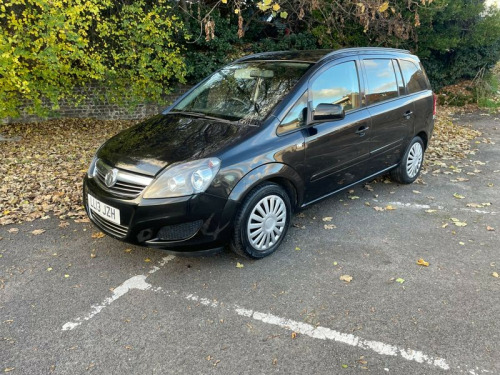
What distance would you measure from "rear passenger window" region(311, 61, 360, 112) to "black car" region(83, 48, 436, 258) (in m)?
0.01

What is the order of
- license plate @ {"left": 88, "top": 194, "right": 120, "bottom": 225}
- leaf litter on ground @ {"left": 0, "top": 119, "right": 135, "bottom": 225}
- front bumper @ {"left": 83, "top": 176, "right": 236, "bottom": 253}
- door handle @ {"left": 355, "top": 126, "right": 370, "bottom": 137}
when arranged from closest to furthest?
front bumper @ {"left": 83, "top": 176, "right": 236, "bottom": 253}
license plate @ {"left": 88, "top": 194, "right": 120, "bottom": 225}
door handle @ {"left": 355, "top": 126, "right": 370, "bottom": 137}
leaf litter on ground @ {"left": 0, "top": 119, "right": 135, "bottom": 225}

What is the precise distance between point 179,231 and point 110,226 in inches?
25.6

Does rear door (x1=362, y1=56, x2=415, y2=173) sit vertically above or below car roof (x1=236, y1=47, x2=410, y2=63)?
below

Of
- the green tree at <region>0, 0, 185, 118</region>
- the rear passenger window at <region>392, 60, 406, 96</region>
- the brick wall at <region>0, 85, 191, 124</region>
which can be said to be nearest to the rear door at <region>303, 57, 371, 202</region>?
the rear passenger window at <region>392, 60, 406, 96</region>

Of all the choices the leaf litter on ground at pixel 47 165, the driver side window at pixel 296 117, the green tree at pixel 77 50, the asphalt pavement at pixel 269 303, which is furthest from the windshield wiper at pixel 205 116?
the green tree at pixel 77 50

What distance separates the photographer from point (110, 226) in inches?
134

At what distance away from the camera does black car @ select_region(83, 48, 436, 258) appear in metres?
3.19

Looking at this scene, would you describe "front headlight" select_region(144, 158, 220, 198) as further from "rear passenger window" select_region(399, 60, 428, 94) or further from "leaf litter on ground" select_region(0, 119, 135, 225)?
"rear passenger window" select_region(399, 60, 428, 94)

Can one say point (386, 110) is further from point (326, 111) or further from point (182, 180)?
point (182, 180)

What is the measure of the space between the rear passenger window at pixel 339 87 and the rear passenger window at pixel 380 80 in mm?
247

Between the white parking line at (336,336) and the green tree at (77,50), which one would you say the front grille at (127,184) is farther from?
the green tree at (77,50)

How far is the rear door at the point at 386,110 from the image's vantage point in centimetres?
457

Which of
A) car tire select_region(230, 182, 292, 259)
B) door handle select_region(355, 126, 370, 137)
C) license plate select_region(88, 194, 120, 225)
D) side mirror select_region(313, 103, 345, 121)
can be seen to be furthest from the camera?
door handle select_region(355, 126, 370, 137)

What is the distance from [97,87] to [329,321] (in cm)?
872
